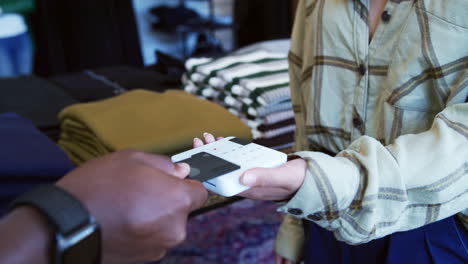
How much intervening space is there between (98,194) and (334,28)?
43cm

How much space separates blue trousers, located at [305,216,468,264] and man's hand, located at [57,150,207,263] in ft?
1.12

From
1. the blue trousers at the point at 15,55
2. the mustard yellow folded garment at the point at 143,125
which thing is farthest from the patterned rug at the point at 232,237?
the blue trousers at the point at 15,55

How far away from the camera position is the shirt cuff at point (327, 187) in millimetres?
469

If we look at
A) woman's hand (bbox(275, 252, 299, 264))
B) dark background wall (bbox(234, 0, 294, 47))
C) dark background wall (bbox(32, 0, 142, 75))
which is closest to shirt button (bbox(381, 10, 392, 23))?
woman's hand (bbox(275, 252, 299, 264))

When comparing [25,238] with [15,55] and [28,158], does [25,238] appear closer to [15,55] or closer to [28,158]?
[28,158]

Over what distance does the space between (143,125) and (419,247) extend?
48 centimetres

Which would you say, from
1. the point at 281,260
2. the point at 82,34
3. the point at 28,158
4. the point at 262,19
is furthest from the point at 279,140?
the point at 262,19

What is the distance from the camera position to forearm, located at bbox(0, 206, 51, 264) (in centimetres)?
30

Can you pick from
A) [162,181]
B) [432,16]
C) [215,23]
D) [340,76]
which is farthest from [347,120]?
[215,23]

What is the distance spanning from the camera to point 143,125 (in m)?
0.78

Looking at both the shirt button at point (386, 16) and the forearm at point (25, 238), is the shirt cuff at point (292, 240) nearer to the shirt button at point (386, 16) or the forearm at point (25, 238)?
Answer: the shirt button at point (386, 16)

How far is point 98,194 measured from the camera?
0.33m

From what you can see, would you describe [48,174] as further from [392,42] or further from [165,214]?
[392,42]

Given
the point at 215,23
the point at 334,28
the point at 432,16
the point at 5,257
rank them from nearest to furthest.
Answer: the point at 5,257, the point at 432,16, the point at 334,28, the point at 215,23
